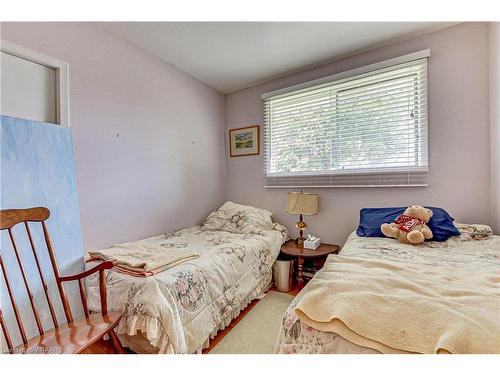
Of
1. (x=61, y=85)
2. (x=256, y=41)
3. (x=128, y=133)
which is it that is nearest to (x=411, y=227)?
(x=256, y=41)

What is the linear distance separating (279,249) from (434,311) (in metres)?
1.80

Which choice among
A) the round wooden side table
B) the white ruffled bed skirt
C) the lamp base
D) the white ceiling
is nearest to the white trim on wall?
the white ceiling

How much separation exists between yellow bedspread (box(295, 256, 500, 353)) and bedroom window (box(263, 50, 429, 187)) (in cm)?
138

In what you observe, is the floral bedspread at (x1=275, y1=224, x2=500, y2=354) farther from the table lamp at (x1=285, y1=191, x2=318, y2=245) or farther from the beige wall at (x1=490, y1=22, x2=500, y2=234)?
the table lamp at (x1=285, y1=191, x2=318, y2=245)

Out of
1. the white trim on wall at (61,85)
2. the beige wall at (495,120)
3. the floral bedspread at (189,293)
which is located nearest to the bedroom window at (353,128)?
the beige wall at (495,120)

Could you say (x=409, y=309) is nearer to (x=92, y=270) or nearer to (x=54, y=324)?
(x=92, y=270)

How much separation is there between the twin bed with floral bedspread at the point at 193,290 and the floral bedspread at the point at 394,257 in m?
0.71

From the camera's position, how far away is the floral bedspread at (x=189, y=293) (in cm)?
122

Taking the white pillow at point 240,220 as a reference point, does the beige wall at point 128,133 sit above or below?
above

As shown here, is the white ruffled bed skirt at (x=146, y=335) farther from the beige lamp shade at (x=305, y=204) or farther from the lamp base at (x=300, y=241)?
the beige lamp shade at (x=305, y=204)

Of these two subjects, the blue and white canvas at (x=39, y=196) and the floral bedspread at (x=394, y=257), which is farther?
the blue and white canvas at (x=39, y=196)
